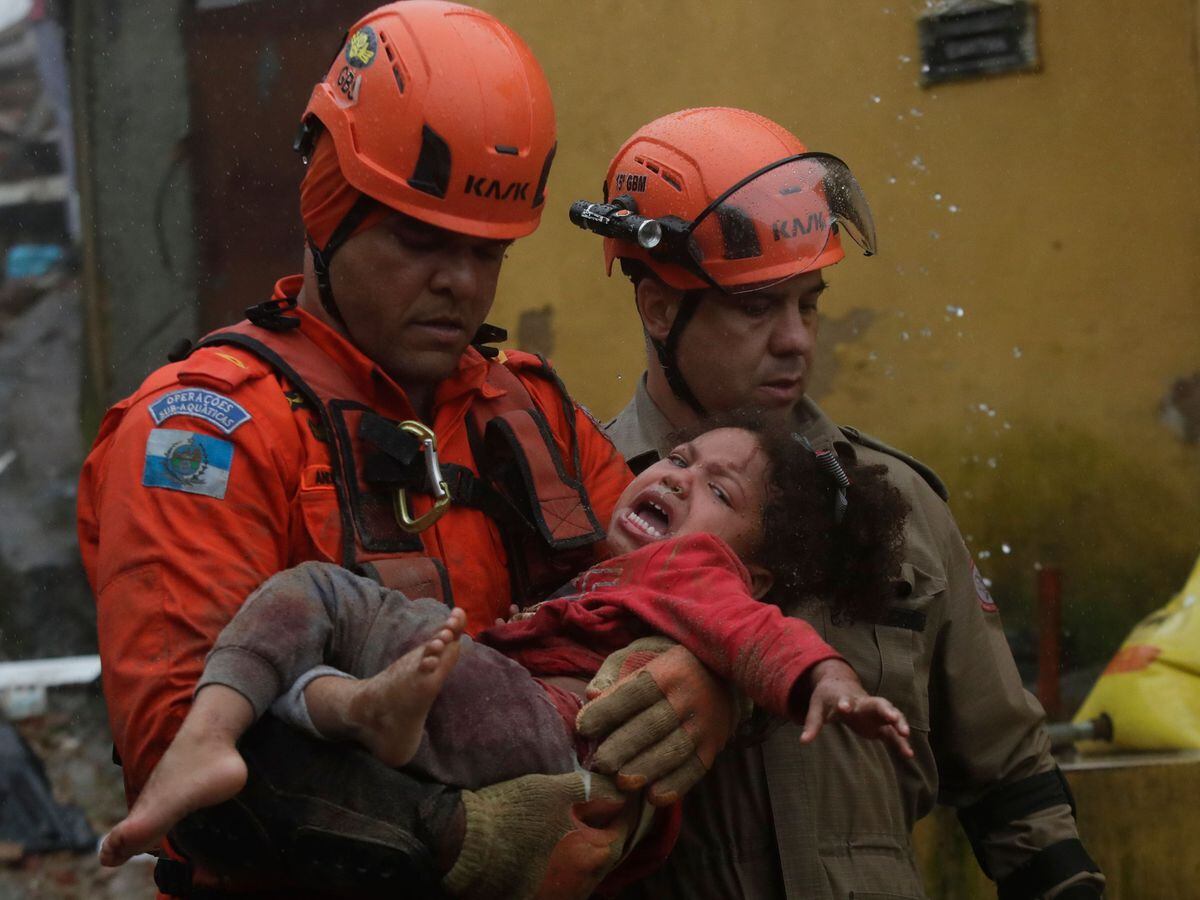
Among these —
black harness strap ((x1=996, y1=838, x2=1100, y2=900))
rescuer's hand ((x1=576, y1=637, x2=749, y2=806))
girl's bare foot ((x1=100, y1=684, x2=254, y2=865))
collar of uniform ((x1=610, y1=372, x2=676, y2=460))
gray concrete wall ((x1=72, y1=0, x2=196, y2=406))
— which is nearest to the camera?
girl's bare foot ((x1=100, y1=684, x2=254, y2=865))

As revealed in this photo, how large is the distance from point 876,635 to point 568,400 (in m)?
0.83

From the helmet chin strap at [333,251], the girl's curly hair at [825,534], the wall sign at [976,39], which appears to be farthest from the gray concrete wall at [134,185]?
the girl's curly hair at [825,534]

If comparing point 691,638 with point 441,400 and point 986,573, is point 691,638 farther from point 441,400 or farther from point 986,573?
point 986,573

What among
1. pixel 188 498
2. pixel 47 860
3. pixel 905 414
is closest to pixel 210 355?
pixel 188 498

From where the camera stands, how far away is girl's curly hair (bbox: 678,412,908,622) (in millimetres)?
3227

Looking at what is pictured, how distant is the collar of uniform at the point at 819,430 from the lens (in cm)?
374

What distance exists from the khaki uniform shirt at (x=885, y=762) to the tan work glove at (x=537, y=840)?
0.73 m

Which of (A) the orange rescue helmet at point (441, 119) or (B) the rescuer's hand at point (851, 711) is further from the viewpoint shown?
(A) the orange rescue helmet at point (441, 119)

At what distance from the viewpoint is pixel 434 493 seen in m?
2.86

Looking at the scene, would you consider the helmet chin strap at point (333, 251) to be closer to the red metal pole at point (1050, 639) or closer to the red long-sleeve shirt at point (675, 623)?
the red long-sleeve shirt at point (675, 623)

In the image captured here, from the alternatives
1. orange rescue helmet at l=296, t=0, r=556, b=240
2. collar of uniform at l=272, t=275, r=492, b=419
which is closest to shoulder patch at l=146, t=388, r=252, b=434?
collar of uniform at l=272, t=275, r=492, b=419

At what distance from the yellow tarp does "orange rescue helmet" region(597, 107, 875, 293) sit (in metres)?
2.14

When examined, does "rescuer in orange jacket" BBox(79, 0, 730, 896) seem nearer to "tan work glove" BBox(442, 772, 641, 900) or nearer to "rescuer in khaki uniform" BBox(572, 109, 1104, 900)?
"tan work glove" BBox(442, 772, 641, 900)

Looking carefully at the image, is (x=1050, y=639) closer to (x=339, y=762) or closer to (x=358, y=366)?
Result: (x=358, y=366)
